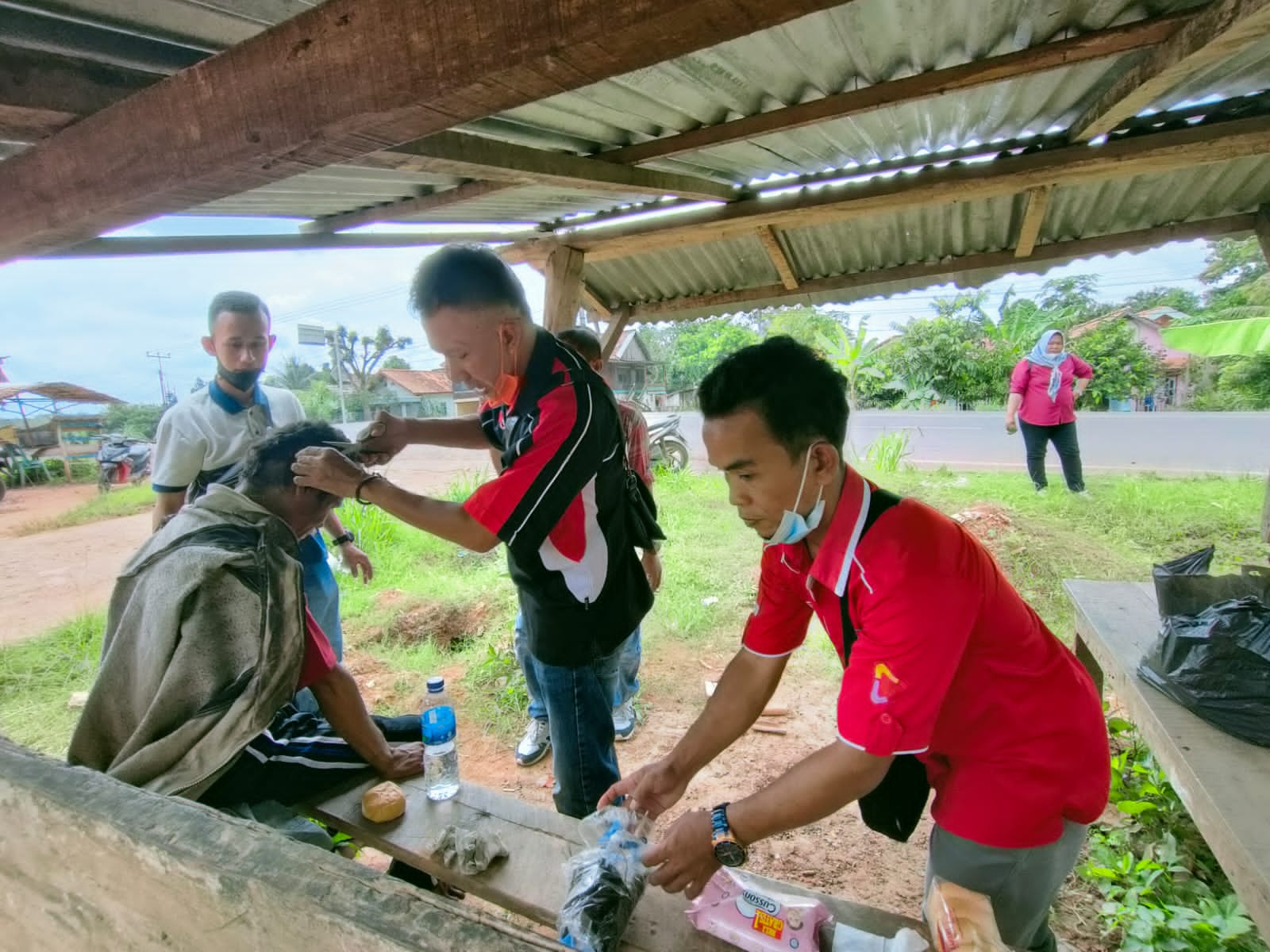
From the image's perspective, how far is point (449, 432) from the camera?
8.13ft

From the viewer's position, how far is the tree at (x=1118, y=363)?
21438 mm

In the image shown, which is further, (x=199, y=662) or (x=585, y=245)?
(x=585, y=245)

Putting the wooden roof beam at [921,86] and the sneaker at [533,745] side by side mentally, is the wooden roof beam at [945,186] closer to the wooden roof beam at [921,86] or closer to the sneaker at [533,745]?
the wooden roof beam at [921,86]

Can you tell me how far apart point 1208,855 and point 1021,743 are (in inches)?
86.1

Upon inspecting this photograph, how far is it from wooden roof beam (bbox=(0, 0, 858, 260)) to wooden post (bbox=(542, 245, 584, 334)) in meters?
2.47

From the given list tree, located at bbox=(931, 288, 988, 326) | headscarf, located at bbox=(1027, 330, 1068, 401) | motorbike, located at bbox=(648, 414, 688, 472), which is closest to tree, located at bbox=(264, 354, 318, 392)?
motorbike, located at bbox=(648, 414, 688, 472)

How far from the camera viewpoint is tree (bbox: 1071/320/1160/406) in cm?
2144

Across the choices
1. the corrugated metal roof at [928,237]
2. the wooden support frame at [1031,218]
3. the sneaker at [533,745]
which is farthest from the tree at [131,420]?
the wooden support frame at [1031,218]

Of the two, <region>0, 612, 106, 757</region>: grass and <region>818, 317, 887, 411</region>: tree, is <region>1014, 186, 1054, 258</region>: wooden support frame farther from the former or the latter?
<region>818, 317, 887, 411</region>: tree

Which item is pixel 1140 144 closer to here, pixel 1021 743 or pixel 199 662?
pixel 1021 743

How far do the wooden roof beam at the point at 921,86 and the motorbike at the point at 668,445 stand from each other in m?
9.63

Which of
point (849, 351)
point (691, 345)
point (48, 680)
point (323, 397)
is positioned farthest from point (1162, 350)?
point (323, 397)

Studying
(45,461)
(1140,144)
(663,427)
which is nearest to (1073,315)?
(663,427)

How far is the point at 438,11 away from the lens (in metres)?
0.95
